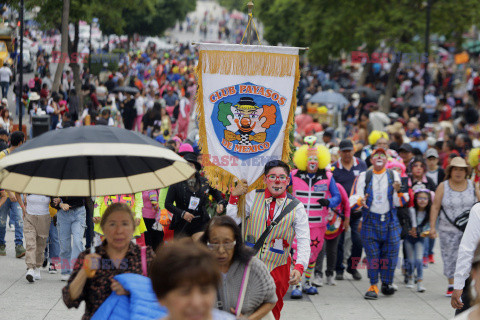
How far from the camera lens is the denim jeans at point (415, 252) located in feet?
35.2

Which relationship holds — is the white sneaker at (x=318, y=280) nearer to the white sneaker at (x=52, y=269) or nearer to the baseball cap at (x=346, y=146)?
the baseball cap at (x=346, y=146)

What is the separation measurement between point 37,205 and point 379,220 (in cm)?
424

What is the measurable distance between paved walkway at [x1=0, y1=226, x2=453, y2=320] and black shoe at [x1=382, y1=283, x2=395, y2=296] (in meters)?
0.08

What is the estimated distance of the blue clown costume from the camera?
33.1 ft

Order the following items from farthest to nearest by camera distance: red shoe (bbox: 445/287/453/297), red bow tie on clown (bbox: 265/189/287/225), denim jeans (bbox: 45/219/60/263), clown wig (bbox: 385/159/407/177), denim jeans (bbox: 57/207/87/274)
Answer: clown wig (bbox: 385/159/407/177), denim jeans (bbox: 45/219/60/263), red shoe (bbox: 445/287/453/297), denim jeans (bbox: 57/207/87/274), red bow tie on clown (bbox: 265/189/287/225)

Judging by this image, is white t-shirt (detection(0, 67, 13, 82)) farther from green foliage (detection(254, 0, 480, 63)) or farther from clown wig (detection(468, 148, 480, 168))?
clown wig (detection(468, 148, 480, 168))

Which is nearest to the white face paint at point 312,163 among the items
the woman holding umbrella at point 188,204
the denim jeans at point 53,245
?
the woman holding umbrella at point 188,204

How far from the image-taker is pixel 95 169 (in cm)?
538

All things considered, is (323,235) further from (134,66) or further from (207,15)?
(207,15)

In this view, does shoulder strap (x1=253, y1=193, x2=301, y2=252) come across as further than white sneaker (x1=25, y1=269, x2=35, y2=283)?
No

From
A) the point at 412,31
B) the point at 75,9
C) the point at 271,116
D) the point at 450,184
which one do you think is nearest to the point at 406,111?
the point at 412,31

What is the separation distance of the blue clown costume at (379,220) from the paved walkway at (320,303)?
375 millimetres

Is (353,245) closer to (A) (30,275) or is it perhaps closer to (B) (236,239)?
(A) (30,275)

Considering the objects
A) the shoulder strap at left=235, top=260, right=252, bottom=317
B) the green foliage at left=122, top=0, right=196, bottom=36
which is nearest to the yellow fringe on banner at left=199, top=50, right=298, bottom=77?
the shoulder strap at left=235, top=260, right=252, bottom=317
